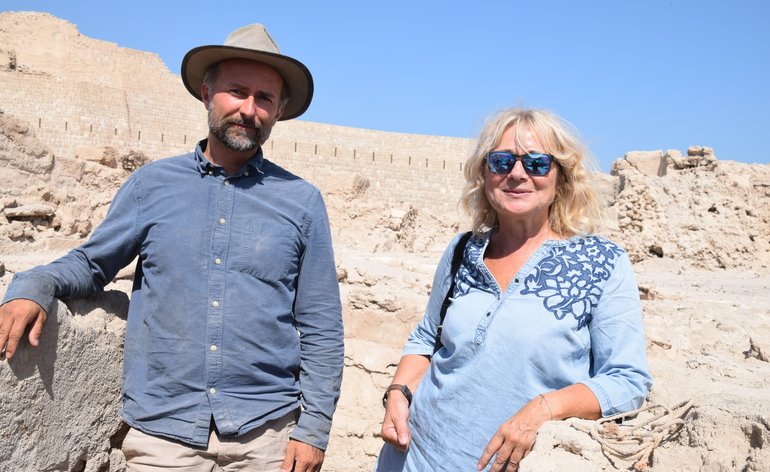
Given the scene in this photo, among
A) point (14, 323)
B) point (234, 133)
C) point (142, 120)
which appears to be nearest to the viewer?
point (14, 323)

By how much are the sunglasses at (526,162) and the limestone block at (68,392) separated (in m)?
1.36

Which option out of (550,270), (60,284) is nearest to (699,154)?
(550,270)

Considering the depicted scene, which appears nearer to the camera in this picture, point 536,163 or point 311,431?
point 536,163

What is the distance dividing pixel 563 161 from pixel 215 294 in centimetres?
111

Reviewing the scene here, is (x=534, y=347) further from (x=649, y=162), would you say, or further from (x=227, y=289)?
(x=649, y=162)

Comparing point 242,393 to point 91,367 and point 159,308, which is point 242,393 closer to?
point 159,308

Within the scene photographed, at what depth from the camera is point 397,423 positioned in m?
1.89

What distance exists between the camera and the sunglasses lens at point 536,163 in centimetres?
179

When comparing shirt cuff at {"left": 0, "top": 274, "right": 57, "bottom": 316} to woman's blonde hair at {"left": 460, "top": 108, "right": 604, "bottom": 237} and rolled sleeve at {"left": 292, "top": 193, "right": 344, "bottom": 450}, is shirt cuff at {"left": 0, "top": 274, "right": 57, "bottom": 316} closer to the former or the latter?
rolled sleeve at {"left": 292, "top": 193, "right": 344, "bottom": 450}

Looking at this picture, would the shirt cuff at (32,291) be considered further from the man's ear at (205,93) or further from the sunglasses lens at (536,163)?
the sunglasses lens at (536,163)

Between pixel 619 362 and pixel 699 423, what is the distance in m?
0.25

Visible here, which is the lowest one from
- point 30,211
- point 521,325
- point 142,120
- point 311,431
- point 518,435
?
point 30,211

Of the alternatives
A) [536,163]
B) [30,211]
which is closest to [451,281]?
[536,163]

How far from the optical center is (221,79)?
2.05m
